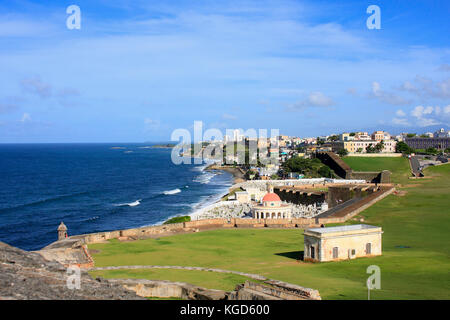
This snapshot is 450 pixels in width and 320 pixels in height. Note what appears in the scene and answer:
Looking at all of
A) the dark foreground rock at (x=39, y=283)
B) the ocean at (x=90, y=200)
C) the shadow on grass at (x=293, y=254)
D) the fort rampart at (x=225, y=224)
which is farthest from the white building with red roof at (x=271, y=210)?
the dark foreground rock at (x=39, y=283)

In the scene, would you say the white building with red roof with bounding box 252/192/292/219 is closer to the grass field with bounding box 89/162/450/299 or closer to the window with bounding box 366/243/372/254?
the grass field with bounding box 89/162/450/299

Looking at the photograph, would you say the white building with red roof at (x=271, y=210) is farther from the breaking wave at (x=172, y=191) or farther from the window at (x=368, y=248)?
the breaking wave at (x=172, y=191)

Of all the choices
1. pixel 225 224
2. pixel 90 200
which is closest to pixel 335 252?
pixel 225 224

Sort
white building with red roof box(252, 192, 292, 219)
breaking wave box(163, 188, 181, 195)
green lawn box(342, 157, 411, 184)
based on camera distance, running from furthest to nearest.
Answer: breaking wave box(163, 188, 181, 195)
green lawn box(342, 157, 411, 184)
white building with red roof box(252, 192, 292, 219)

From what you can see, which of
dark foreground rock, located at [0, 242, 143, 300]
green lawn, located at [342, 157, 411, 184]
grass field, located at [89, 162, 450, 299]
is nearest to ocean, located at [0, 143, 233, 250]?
grass field, located at [89, 162, 450, 299]
